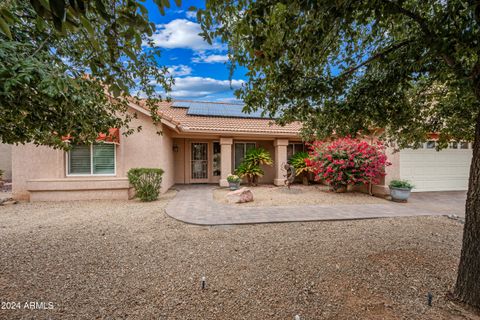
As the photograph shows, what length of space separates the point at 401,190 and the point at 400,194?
161mm

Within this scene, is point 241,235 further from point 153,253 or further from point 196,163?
point 196,163

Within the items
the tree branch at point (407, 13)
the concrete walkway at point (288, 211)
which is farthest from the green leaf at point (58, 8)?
the concrete walkway at point (288, 211)

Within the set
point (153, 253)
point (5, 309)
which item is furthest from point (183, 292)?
point (5, 309)

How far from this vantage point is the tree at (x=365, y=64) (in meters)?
2.36

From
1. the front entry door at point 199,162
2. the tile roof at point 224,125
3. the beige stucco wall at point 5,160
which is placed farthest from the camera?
the beige stucco wall at point 5,160

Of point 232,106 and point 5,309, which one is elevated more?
point 232,106

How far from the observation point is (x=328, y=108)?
388 centimetres

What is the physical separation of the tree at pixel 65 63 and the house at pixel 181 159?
494 centimetres

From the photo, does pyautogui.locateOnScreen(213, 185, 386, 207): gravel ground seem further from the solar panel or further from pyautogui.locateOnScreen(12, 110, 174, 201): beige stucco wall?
the solar panel

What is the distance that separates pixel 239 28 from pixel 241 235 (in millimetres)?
4206

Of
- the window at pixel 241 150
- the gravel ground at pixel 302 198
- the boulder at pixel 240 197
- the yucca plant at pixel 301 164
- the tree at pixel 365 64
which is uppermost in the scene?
the tree at pixel 365 64

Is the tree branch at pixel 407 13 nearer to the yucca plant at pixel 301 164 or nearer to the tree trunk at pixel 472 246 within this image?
the tree trunk at pixel 472 246

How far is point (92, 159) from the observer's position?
920 cm

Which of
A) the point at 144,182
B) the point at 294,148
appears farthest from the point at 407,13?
the point at 294,148
